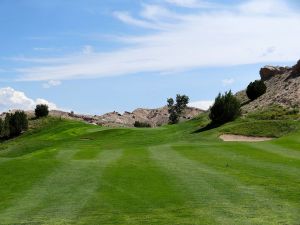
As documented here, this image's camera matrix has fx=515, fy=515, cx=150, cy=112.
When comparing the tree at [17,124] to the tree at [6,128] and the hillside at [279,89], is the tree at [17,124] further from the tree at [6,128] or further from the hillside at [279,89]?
the hillside at [279,89]

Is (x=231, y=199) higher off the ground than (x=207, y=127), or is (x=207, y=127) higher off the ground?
(x=207, y=127)

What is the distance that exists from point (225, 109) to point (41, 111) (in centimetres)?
3960

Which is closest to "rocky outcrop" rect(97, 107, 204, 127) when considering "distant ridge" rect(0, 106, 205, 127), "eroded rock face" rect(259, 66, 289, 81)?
"distant ridge" rect(0, 106, 205, 127)

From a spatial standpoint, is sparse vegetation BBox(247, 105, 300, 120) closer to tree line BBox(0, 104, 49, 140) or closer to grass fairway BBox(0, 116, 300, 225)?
grass fairway BBox(0, 116, 300, 225)

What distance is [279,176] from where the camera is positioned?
1756cm

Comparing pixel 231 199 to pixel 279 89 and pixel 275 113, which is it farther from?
pixel 279 89

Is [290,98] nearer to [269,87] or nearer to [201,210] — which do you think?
[269,87]

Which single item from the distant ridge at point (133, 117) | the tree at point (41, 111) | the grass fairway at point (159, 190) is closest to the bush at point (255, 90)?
the distant ridge at point (133, 117)

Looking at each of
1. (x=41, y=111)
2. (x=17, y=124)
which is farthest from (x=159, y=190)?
(x=41, y=111)

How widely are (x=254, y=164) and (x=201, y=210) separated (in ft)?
32.6

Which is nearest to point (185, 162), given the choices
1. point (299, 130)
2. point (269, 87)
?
point (299, 130)

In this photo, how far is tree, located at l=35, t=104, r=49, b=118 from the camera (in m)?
83.4

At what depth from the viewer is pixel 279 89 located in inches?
2542

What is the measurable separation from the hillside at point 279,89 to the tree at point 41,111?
3124 centimetres
